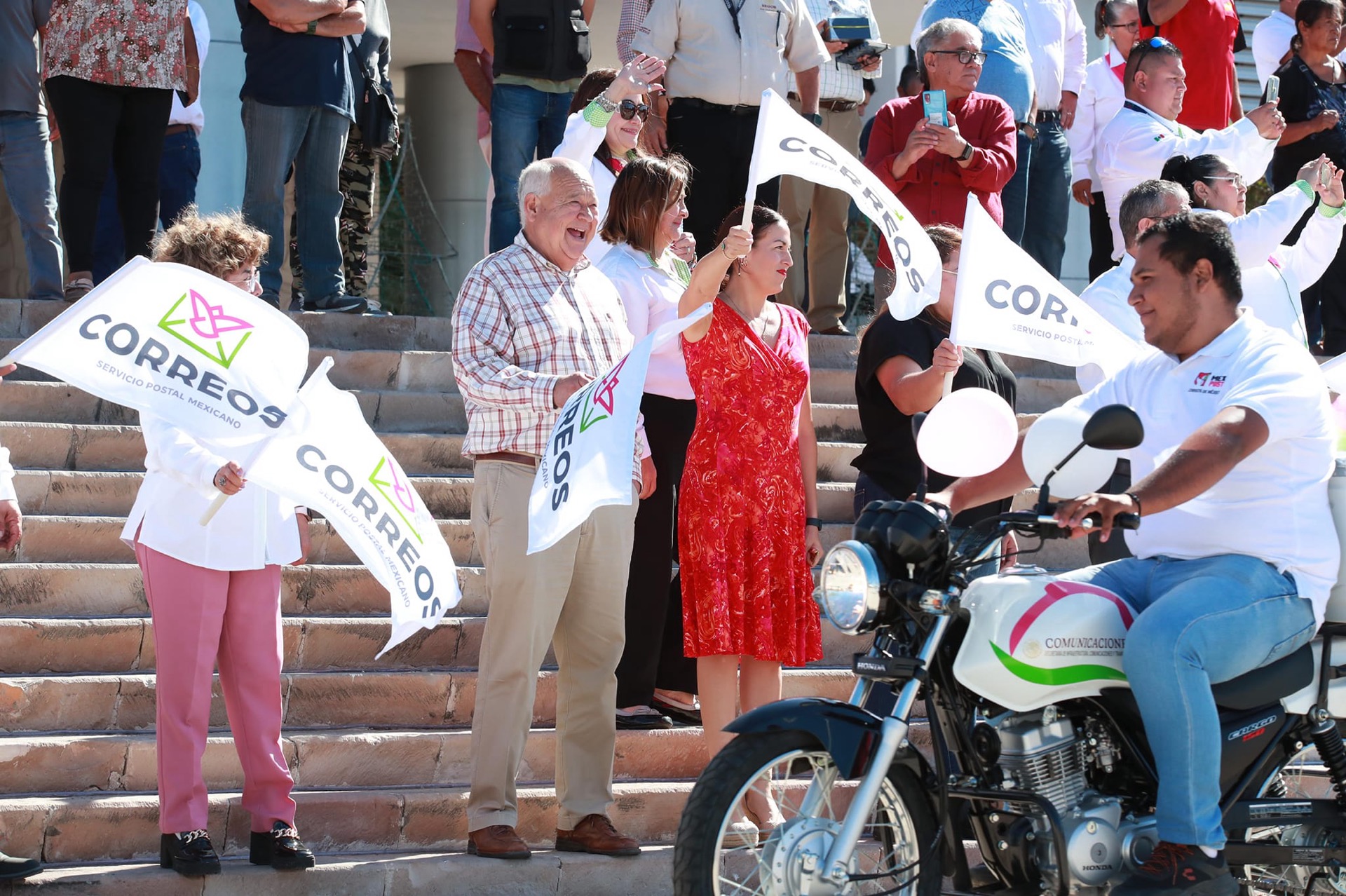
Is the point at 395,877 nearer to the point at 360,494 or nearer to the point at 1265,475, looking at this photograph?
the point at 360,494

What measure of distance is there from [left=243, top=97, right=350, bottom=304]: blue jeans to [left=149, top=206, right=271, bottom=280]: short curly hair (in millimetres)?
2783

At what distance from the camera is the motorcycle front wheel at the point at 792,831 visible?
369 cm

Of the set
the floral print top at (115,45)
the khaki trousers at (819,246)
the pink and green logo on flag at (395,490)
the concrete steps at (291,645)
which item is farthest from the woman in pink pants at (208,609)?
the khaki trousers at (819,246)

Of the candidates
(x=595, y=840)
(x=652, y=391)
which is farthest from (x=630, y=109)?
(x=595, y=840)

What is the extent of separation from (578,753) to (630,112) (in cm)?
284

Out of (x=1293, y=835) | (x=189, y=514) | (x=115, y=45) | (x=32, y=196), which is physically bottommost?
(x=1293, y=835)

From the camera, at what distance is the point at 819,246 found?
368 inches

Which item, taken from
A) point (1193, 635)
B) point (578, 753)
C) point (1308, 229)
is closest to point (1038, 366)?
point (1308, 229)

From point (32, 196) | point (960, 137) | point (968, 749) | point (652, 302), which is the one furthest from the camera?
point (32, 196)

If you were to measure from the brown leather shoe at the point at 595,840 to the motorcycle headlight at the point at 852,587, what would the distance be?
1.65 meters

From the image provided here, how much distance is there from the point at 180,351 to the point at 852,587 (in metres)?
2.07

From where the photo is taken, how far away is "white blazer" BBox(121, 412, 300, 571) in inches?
188

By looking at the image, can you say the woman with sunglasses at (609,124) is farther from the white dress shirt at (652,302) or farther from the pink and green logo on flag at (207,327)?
the pink and green logo on flag at (207,327)

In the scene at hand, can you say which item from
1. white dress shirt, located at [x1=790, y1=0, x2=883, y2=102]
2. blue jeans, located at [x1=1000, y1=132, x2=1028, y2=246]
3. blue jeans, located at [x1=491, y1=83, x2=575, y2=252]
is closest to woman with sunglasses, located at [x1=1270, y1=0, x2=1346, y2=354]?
blue jeans, located at [x1=1000, y1=132, x2=1028, y2=246]
